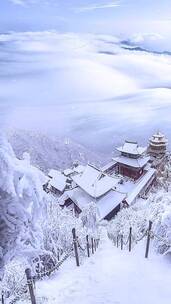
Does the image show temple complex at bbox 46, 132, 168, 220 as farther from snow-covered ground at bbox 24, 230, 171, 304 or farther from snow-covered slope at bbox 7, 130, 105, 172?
snow-covered slope at bbox 7, 130, 105, 172

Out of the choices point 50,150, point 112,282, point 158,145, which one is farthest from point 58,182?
point 50,150

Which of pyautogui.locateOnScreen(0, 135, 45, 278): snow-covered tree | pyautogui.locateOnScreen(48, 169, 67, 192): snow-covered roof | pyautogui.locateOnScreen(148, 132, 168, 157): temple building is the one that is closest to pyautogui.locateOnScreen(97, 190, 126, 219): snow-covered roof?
pyautogui.locateOnScreen(48, 169, 67, 192): snow-covered roof

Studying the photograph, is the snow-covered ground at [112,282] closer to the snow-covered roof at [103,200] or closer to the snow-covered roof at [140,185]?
the snow-covered roof at [103,200]

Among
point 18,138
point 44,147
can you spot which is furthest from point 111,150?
point 18,138

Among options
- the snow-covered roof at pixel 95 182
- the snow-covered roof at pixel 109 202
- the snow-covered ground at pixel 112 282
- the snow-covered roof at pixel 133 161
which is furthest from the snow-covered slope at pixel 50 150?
the snow-covered ground at pixel 112 282

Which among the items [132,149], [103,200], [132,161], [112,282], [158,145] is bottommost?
[132,161]

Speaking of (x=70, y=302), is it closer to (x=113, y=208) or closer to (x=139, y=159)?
(x=113, y=208)

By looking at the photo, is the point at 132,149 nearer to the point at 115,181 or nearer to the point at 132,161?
the point at 132,161
